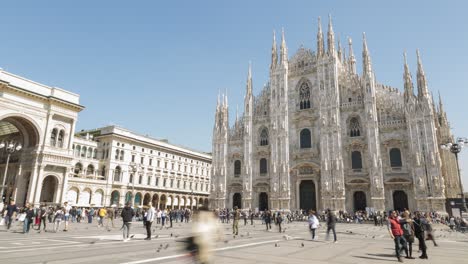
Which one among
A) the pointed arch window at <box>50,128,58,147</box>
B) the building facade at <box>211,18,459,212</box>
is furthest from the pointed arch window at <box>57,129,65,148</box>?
the building facade at <box>211,18,459,212</box>

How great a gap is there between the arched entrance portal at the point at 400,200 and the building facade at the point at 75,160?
22135 millimetres

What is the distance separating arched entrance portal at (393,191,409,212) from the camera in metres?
34.2

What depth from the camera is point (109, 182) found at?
4912cm

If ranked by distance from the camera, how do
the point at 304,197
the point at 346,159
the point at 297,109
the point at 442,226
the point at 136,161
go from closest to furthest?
the point at 442,226, the point at 346,159, the point at 304,197, the point at 297,109, the point at 136,161

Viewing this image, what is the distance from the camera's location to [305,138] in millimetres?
42219

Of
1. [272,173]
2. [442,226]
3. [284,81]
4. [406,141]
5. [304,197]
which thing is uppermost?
[284,81]

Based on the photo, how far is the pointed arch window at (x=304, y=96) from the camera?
142 feet

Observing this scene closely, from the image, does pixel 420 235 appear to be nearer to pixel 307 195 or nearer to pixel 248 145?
pixel 307 195

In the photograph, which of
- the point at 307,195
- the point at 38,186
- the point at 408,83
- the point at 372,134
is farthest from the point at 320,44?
the point at 38,186

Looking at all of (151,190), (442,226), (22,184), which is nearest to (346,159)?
(442,226)

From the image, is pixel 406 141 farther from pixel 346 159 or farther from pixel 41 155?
pixel 41 155

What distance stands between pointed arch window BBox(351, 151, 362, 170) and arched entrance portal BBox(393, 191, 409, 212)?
16.0ft

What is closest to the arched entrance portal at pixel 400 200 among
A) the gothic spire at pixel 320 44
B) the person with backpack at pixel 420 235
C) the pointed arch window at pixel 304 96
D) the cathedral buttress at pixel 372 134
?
the cathedral buttress at pixel 372 134

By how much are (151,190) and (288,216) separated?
92.4 ft
